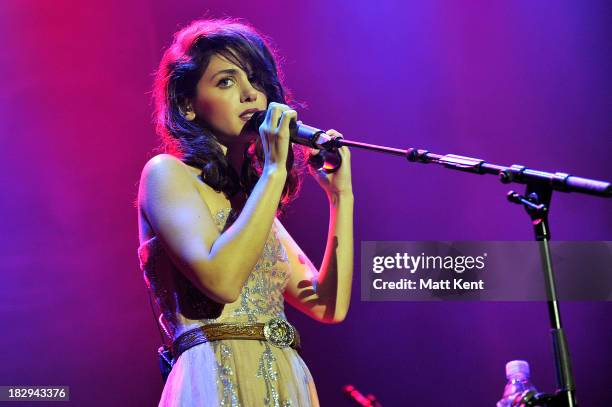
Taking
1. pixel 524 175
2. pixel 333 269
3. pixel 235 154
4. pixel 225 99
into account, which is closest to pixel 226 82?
pixel 225 99

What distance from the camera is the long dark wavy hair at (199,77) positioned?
191 centimetres

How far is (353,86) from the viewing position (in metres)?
3.31

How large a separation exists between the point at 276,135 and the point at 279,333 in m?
0.42

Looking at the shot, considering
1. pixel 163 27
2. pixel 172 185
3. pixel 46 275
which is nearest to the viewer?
pixel 172 185

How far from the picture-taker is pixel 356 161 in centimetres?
321

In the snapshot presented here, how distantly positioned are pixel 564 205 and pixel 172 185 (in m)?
2.00

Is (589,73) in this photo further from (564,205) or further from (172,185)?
(172,185)

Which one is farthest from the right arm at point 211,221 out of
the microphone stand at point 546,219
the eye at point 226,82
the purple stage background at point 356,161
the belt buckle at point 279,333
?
the purple stage background at point 356,161

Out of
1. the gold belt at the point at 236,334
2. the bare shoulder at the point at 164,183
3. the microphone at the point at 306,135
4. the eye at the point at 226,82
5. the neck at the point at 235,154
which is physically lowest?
the gold belt at the point at 236,334

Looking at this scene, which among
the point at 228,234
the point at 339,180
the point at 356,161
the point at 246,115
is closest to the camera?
the point at 228,234

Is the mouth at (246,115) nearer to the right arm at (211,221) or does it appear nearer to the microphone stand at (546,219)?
the right arm at (211,221)

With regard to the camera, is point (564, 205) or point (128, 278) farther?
point (564, 205)

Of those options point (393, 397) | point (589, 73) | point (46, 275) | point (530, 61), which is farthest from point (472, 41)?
point (46, 275)

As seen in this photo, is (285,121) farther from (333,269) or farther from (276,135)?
(333,269)
